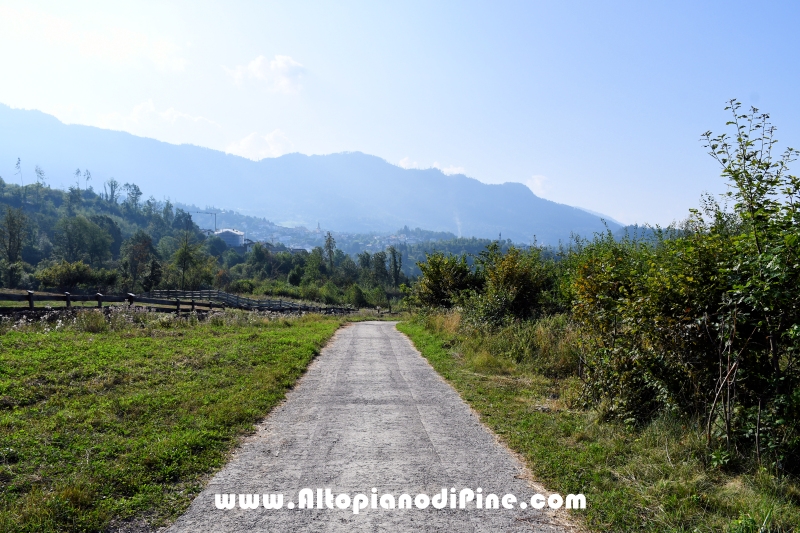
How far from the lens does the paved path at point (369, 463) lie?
14.0ft

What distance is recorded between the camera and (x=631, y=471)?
5.24 metres

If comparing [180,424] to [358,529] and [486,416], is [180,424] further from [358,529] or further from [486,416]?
[486,416]

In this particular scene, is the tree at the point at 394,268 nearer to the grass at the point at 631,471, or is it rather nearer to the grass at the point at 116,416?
the grass at the point at 116,416

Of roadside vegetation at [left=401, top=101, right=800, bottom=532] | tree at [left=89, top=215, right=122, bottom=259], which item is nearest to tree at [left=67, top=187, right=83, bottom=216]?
tree at [left=89, top=215, right=122, bottom=259]

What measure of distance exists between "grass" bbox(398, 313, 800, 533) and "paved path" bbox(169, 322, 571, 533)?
0.41 meters

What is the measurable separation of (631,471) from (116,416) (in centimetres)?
661

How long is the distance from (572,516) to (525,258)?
47.9ft

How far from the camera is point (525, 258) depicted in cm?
1853

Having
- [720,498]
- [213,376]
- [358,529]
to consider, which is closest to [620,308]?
[720,498]

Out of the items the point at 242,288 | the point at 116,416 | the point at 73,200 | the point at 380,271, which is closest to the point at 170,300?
the point at 116,416

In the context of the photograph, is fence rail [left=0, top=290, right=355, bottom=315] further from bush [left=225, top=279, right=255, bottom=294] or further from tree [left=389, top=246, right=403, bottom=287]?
tree [left=389, top=246, right=403, bottom=287]

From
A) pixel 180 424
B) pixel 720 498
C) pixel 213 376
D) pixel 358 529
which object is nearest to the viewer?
pixel 358 529

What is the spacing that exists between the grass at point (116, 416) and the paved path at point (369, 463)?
44 centimetres

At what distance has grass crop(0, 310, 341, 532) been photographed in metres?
4.39
